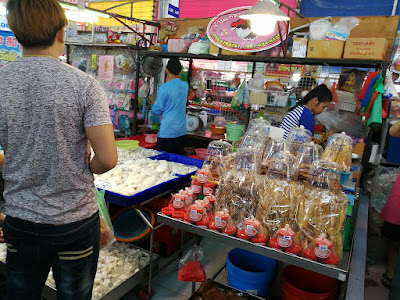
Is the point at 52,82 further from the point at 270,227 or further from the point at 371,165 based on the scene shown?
the point at 371,165

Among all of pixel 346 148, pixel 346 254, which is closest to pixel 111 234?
pixel 346 254

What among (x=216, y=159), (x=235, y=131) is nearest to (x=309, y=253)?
(x=216, y=159)

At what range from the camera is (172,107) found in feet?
13.7

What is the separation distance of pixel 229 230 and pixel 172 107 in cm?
269

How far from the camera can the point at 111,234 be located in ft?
6.63

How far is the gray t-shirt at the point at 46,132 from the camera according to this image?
1.20 meters

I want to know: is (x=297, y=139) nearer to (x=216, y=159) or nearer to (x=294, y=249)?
(x=216, y=159)

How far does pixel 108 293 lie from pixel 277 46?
10.5 ft

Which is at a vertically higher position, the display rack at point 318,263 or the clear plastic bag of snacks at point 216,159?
the clear plastic bag of snacks at point 216,159

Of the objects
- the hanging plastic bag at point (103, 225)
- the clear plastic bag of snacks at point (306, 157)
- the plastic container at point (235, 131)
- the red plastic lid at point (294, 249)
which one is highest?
the clear plastic bag of snacks at point (306, 157)

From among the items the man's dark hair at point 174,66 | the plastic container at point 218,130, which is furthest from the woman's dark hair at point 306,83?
the man's dark hair at point 174,66

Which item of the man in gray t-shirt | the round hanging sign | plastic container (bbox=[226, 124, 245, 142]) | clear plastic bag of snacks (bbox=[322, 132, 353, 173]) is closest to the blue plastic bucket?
clear plastic bag of snacks (bbox=[322, 132, 353, 173])

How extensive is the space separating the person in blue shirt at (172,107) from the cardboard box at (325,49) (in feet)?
5.49

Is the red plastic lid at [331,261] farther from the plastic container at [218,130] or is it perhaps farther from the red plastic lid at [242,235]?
the plastic container at [218,130]
